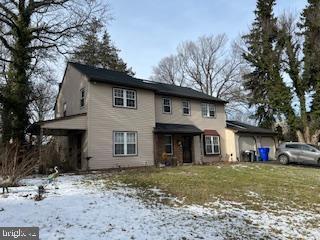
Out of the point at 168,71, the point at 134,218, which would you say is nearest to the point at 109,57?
the point at 168,71

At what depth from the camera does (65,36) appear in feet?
79.3

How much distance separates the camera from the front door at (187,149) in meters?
24.2

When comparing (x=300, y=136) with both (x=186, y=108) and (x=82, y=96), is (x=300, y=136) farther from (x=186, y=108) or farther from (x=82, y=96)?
(x=82, y=96)

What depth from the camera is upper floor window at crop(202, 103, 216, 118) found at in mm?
26541

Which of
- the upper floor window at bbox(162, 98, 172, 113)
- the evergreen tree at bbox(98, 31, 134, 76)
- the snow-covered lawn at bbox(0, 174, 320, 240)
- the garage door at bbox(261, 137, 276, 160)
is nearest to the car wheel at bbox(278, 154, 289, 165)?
the garage door at bbox(261, 137, 276, 160)

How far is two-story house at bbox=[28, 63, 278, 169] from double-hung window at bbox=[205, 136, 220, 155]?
0.08m

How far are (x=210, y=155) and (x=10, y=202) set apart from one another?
18.8m

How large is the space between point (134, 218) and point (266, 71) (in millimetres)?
30738

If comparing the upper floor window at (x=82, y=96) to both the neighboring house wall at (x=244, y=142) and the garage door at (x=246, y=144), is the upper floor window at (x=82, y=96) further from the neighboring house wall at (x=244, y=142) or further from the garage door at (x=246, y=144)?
the garage door at (x=246, y=144)

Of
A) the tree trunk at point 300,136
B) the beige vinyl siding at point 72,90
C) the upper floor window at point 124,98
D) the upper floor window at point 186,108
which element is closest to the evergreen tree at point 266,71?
the tree trunk at point 300,136

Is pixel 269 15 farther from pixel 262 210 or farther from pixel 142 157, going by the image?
pixel 262 210

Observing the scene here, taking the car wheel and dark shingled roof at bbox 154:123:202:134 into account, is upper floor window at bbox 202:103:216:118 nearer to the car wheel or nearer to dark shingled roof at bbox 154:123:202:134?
dark shingled roof at bbox 154:123:202:134

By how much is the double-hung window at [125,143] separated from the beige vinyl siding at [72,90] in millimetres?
2689

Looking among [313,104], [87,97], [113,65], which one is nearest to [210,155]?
[87,97]
